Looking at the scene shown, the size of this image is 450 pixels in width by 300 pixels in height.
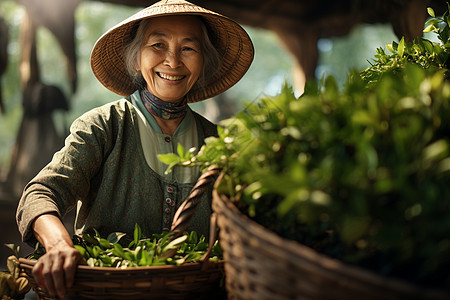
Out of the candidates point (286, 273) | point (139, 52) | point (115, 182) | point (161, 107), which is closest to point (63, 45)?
point (139, 52)

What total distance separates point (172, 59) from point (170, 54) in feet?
0.07

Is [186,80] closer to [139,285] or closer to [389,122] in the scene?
[139,285]

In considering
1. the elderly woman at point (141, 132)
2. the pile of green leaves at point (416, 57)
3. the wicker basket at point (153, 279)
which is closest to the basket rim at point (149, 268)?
the wicker basket at point (153, 279)

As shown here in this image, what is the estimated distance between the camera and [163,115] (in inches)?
51.6

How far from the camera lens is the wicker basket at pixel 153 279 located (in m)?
0.70

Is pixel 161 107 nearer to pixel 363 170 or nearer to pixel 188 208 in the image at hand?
pixel 188 208

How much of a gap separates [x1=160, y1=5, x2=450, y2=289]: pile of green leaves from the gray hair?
2.64 ft

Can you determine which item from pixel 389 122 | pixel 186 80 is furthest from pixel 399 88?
pixel 186 80

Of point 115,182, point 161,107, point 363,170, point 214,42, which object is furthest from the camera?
point 214,42

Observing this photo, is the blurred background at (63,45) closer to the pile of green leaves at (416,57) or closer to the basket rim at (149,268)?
the pile of green leaves at (416,57)

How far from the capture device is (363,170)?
0.45 meters

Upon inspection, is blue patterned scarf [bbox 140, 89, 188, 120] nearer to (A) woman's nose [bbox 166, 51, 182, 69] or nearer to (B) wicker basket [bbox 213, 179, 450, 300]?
(A) woman's nose [bbox 166, 51, 182, 69]

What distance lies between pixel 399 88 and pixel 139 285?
0.56m

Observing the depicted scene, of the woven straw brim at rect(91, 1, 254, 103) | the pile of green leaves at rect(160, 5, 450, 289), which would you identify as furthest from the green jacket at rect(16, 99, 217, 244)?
the pile of green leaves at rect(160, 5, 450, 289)
